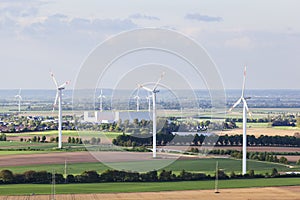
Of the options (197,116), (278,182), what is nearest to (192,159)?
(278,182)

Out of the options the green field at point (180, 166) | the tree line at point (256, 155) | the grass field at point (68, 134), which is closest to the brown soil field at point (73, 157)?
the green field at point (180, 166)

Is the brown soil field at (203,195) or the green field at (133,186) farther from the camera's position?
the green field at (133,186)

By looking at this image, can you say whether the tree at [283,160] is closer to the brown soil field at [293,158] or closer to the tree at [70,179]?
the brown soil field at [293,158]

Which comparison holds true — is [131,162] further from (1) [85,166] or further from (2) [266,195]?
(2) [266,195]

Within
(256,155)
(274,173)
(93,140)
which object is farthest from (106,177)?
(93,140)

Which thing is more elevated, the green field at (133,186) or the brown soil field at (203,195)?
the green field at (133,186)

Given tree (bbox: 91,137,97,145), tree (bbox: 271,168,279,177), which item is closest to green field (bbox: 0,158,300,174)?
tree (bbox: 271,168,279,177)

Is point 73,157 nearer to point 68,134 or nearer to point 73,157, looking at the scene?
point 73,157

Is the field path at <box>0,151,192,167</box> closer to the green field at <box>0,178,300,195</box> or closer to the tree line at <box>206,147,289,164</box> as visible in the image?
the tree line at <box>206,147,289,164</box>
